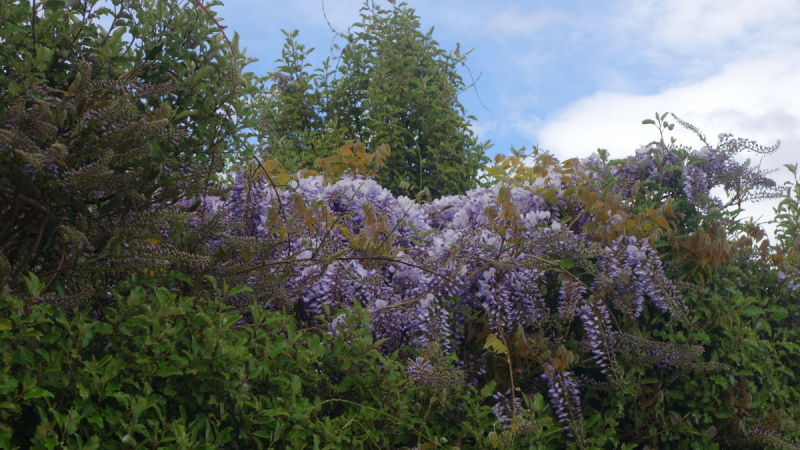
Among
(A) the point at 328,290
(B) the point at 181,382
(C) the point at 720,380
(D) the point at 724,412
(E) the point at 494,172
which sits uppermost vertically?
(E) the point at 494,172

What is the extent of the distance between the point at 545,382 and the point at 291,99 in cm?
452

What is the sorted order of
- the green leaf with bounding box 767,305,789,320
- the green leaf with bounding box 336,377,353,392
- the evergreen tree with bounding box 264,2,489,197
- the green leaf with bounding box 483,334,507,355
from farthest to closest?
the evergreen tree with bounding box 264,2,489,197 → the green leaf with bounding box 767,305,789,320 → the green leaf with bounding box 483,334,507,355 → the green leaf with bounding box 336,377,353,392

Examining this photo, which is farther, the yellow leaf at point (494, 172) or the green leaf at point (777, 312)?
the green leaf at point (777, 312)

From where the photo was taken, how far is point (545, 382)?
3.56 meters

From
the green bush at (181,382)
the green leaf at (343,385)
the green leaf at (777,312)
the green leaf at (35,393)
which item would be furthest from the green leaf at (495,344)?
the green leaf at (777,312)

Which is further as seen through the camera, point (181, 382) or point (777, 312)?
point (777, 312)

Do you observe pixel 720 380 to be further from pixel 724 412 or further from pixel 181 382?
pixel 181 382

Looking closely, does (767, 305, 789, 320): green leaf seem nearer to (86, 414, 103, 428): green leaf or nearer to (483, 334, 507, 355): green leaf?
(483, 334, 507, 355): green leaf

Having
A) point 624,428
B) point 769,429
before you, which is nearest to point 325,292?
point 624,428

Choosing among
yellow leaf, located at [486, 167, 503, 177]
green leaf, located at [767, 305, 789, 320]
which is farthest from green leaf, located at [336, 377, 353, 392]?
green leaf, located at [767, 305, 789, 320]

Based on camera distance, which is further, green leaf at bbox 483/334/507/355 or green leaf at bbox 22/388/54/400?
green leaf at bbox 483/334/507/355

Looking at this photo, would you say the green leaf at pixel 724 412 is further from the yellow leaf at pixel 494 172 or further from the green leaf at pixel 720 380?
the yellow leaf at pixel 494 172

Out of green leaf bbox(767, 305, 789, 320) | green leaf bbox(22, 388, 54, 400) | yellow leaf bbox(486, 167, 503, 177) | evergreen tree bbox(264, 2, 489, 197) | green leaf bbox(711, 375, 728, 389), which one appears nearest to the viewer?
green leaf bbox(22, 388, 54, 400)

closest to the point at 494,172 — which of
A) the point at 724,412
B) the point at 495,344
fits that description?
the point at 495,344
